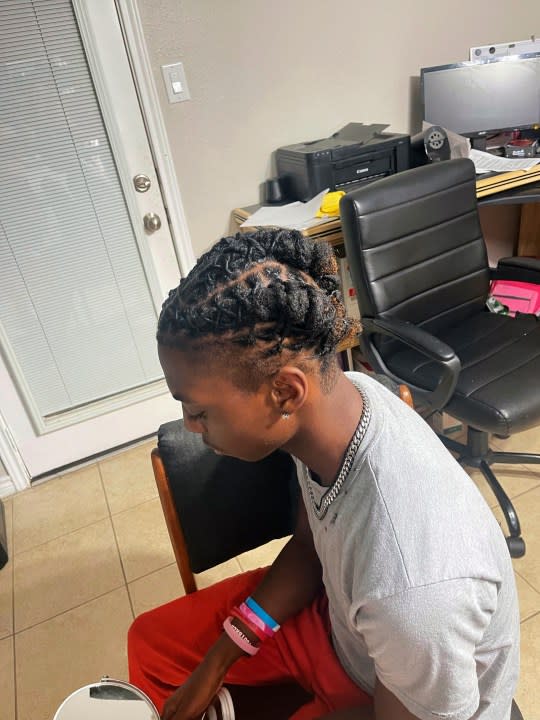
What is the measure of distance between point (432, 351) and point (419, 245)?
1.40 feet

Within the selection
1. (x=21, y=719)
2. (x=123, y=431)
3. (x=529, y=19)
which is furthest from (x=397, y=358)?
(x=529, y=19)

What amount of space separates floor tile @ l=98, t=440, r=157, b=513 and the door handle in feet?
3.11

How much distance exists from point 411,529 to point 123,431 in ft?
6.37

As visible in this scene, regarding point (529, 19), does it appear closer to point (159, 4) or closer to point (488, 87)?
point (488, 87)

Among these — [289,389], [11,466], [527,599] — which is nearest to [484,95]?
[527,599]

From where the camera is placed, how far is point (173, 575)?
5.46 feet

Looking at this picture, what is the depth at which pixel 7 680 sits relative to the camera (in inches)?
56.4

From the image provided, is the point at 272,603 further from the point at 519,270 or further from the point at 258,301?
the point at 519,270

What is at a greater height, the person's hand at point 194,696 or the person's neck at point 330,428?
the person's neck at point 330,428

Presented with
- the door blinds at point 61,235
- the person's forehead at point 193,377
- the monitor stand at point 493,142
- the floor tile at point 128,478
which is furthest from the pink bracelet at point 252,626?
the monitor stand at point 493,142

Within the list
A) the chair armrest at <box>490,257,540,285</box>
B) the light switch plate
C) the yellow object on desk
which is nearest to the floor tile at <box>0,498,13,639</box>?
the yellow object on desk

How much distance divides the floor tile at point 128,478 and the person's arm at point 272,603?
1.23 metres

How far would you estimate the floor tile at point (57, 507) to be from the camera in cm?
192

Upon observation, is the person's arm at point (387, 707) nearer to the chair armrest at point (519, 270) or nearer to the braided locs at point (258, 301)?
the braided locs at point (258, 301)
